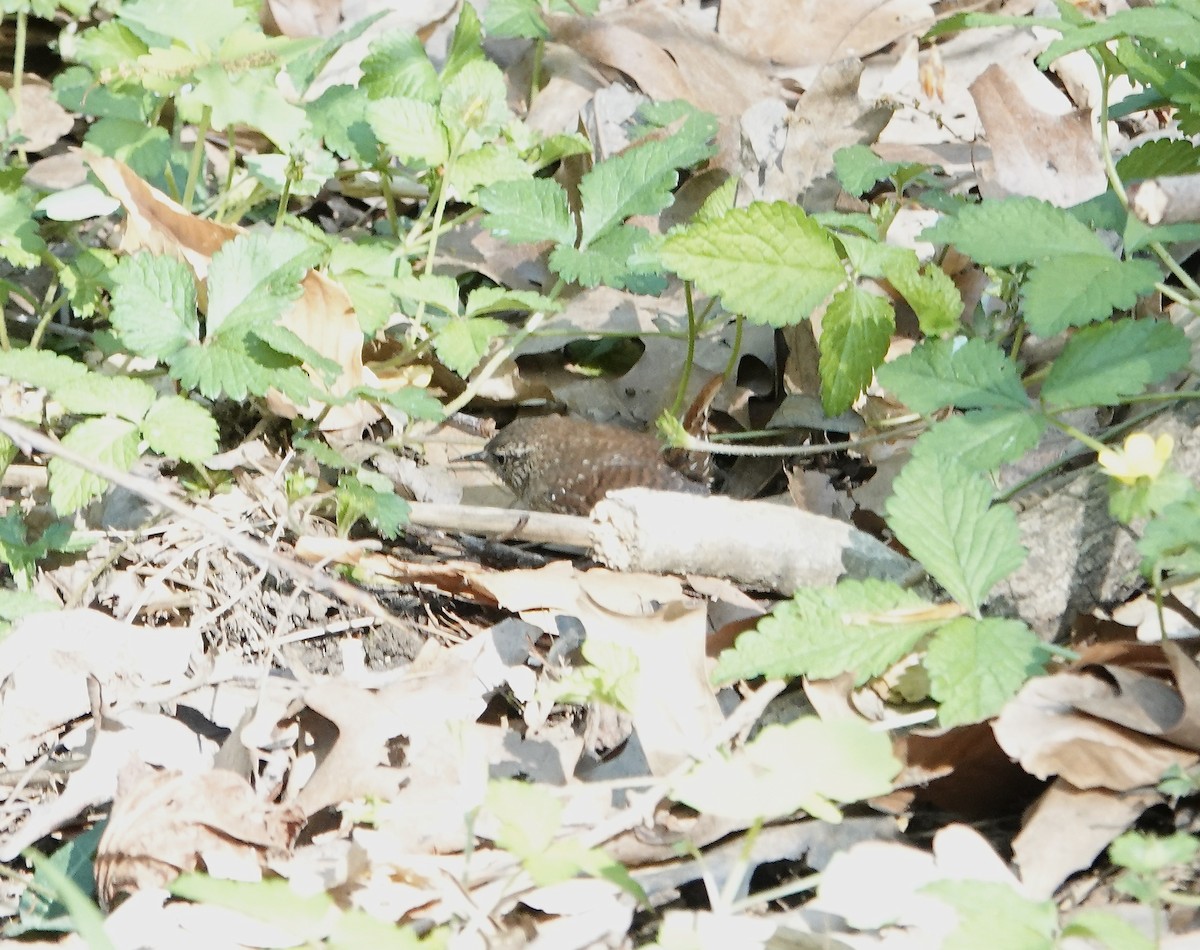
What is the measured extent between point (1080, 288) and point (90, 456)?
6.46ft

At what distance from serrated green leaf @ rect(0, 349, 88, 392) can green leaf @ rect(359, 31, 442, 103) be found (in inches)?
46.4

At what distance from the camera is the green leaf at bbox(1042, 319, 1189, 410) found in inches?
77.4

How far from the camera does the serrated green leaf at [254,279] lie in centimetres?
254

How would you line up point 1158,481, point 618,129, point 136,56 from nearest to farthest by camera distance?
point 1158,481
point 136,56
point 618,129

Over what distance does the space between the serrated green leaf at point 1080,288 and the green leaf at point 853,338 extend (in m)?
0.31

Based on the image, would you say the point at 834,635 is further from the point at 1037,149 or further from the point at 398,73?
the point at 398,73

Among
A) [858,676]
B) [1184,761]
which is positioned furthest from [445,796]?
[1184,761]

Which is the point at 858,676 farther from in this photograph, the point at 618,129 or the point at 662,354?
the point at 618,129

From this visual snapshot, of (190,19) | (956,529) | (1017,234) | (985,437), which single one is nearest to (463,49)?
(190,19)

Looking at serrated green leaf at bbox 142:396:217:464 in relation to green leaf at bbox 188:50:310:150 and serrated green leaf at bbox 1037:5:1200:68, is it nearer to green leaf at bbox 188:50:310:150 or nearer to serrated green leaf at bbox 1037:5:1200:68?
green leaf at bbox 188:50:310:150

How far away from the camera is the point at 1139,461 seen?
155cm

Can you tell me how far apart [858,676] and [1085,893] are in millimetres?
415

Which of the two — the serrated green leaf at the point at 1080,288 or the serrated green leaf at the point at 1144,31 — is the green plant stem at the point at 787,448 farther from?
the serrated green leaf at the point at 1144,31

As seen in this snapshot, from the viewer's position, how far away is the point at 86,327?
11.0ft
